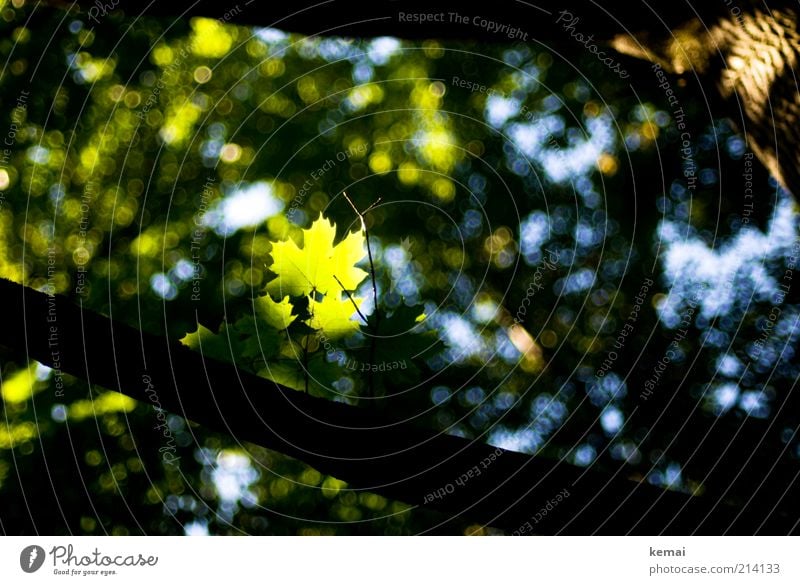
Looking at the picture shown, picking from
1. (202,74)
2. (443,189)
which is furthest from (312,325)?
(202,74)

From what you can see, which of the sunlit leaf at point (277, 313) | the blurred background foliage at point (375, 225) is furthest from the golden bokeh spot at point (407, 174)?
the sunlit leaf at point (277, 313)

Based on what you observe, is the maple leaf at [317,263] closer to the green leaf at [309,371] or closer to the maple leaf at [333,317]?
the maple leaf at [333,317]

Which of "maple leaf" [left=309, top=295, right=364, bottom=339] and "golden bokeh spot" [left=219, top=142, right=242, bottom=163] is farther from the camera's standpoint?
"golden bokeh spot" [left=219, top=142, right=242, bottom=163]

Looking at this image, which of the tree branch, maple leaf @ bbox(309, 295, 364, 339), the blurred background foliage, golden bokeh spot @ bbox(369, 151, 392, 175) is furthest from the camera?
golden bokeh spot @ bbox(369, 151, 392, 175)

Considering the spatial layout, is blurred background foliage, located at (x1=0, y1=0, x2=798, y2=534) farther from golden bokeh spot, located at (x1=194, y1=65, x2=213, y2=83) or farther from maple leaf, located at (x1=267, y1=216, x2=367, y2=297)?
maple leaf, located at (x1=267, y1=216, x2=367, y2=297)

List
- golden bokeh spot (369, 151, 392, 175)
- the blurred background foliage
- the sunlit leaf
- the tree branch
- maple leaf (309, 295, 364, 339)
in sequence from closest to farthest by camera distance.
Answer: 1. the tree branch
2. the sunlit leaf
3. maple leaf (309, 295, 364, 339)
4. the blurred background foliage
5. golden bokeh spot (369, 151, 392, 175)

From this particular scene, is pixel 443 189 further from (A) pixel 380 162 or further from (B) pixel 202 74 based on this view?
(B) pixel 202 74

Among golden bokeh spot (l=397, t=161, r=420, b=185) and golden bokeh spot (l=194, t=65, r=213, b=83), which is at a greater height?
golden bokeh spot (l=194, t=65, r=213, b=83)

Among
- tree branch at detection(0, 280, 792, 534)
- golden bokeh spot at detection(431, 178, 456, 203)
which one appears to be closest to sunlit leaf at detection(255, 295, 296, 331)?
tree branch at detection(0, 280, 792, 534)
